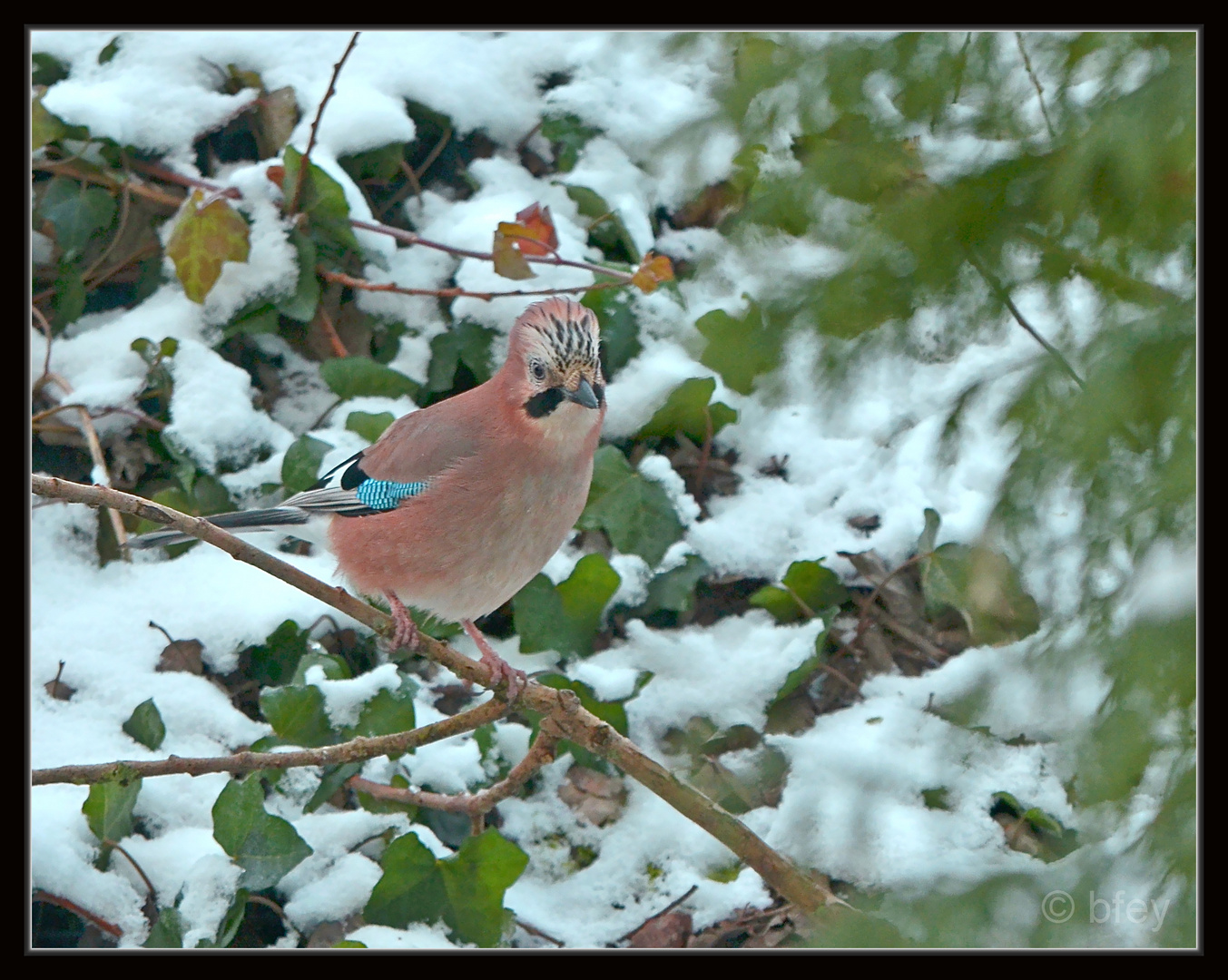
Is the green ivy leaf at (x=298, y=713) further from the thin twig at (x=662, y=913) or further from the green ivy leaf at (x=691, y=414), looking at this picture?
the green ivy leaf at (x=691, y=414)

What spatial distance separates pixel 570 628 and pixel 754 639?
0.42 m

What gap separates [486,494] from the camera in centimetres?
188

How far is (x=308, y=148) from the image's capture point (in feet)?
8.13

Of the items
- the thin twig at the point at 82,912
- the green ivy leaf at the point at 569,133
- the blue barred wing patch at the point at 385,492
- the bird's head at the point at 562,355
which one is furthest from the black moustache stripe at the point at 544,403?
the green ivy leaf at the point at 569,133

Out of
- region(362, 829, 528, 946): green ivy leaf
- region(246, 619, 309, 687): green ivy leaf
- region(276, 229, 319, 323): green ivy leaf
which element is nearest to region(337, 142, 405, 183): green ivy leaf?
region(276, 229, 319, 323): green ivy leaf

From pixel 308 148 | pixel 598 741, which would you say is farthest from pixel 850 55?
pixel 308 148

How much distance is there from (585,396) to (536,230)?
0.92 metres

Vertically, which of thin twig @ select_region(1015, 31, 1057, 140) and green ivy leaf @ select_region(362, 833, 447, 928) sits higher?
thin twig @ select_region(1015, 31, 1057, 140)

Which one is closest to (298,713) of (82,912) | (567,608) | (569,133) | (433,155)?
(82,912)

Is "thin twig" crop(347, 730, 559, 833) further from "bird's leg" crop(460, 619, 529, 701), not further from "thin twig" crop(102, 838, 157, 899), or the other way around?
"thin twig" crop(102, 838, 157, 899)

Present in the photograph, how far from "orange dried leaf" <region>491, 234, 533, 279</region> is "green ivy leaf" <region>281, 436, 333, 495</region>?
A: 54 centimetres

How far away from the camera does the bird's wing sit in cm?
196

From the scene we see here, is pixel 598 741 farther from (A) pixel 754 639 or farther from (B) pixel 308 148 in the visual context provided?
(B) pixel 308 148

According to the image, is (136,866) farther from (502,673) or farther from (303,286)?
(303,286)
